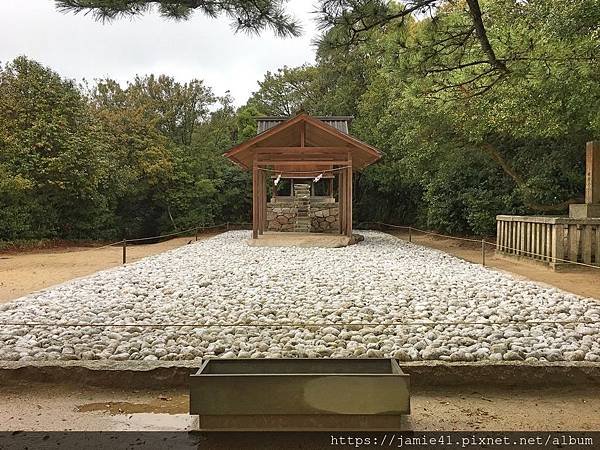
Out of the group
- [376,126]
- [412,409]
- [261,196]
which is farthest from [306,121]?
[412,409]

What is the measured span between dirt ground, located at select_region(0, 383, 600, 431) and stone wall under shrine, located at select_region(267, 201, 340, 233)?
12689mm

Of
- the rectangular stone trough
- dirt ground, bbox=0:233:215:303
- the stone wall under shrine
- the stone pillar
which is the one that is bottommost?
dirt ground, bbox=0:233:215:303

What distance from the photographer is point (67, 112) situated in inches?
634

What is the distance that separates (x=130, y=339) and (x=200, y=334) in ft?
1.90

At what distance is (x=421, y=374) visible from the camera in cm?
328

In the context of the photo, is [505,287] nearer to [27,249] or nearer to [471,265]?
[471,265]

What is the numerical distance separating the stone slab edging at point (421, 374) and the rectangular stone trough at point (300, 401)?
82 cm

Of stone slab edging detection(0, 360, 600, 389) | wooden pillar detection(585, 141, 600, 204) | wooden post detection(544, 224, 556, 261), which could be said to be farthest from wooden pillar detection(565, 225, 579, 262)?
stone slab edging detection(0, 360, 600, 389)

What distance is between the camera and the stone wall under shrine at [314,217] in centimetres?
1598

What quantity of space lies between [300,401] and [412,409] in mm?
825

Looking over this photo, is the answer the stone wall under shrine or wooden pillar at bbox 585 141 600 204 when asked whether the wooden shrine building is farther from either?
wooden pillar at bbox 585 141 600 204

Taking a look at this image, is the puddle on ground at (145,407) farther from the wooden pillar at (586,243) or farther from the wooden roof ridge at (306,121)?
the wooden roof ridge at (306,121)

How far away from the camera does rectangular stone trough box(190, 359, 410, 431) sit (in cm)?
247

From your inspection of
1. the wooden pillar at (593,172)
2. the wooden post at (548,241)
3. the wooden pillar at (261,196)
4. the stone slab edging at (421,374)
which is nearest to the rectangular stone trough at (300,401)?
the stone slab edging at (421,374)
